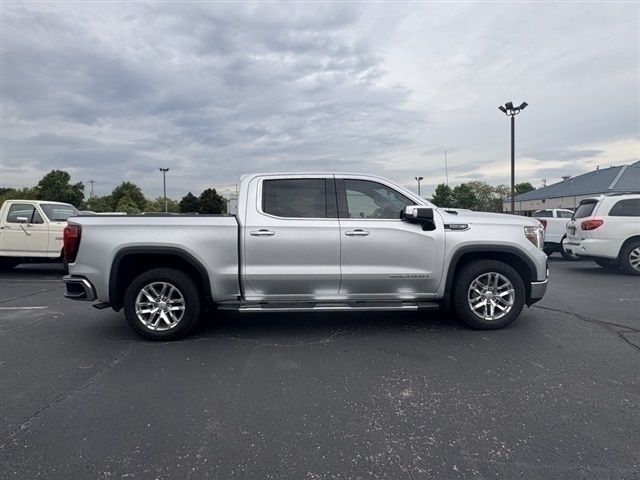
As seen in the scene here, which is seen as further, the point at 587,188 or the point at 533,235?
the point at 587,188

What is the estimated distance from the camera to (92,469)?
2.43m

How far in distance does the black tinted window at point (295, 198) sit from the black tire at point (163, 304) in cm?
131

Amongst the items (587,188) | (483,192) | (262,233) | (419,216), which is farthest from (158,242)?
(483,192)

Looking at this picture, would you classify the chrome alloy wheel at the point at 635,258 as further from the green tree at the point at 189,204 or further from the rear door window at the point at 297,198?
the green tree at the point at 189,204

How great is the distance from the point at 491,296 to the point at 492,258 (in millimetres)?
483

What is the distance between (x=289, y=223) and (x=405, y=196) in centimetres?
149

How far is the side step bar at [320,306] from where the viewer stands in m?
4.67

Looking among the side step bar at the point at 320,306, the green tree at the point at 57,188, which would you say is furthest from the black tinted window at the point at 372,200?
the green tree at the point at 57,188

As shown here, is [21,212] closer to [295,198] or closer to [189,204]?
[295,198]

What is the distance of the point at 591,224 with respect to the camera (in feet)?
31.3

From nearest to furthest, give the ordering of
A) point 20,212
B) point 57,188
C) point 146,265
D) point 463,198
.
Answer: point 146,265 → point 20,212 → point 57,188 → point 463,198

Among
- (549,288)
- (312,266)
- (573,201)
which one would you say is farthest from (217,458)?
(573,201)

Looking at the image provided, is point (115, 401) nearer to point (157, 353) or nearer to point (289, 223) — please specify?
point (157, 353)

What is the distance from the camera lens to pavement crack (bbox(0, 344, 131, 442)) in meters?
2.84
